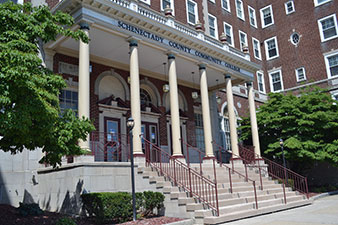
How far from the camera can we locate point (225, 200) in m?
11.1

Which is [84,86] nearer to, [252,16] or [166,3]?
[166,3]

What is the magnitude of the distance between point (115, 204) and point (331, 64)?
2278 cm

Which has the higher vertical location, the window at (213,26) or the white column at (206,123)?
the window at (213,26)

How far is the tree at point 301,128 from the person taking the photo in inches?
741

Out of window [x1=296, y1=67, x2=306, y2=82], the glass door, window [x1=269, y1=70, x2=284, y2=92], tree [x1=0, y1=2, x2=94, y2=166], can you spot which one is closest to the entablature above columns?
tree [x1=0, y1=2, x2=94, y2=166]

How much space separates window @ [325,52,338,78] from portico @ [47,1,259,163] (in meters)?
8.94

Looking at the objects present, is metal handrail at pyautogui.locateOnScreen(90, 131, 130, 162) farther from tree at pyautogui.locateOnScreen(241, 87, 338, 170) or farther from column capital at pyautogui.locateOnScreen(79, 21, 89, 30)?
tree at pyautogui.locateOnScreen(241, 87, 338, 170)

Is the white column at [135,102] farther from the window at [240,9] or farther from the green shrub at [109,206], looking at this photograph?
the window at [240,9]

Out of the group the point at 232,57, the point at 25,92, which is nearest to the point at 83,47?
the point at 25,92

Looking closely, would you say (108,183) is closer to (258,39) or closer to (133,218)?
(133,218)

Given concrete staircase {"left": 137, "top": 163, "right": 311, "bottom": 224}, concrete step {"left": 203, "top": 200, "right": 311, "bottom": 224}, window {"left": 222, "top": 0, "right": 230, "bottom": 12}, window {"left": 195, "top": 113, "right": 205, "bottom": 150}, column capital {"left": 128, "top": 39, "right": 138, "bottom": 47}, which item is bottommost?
concrete step {"left": 203, "top": 200, "right": 311, "bottom": 224}

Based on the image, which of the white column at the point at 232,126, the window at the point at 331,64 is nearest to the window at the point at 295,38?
the window at the point at 331,64

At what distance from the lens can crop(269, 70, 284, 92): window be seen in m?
28.5

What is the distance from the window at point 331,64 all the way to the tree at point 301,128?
14.5ft
